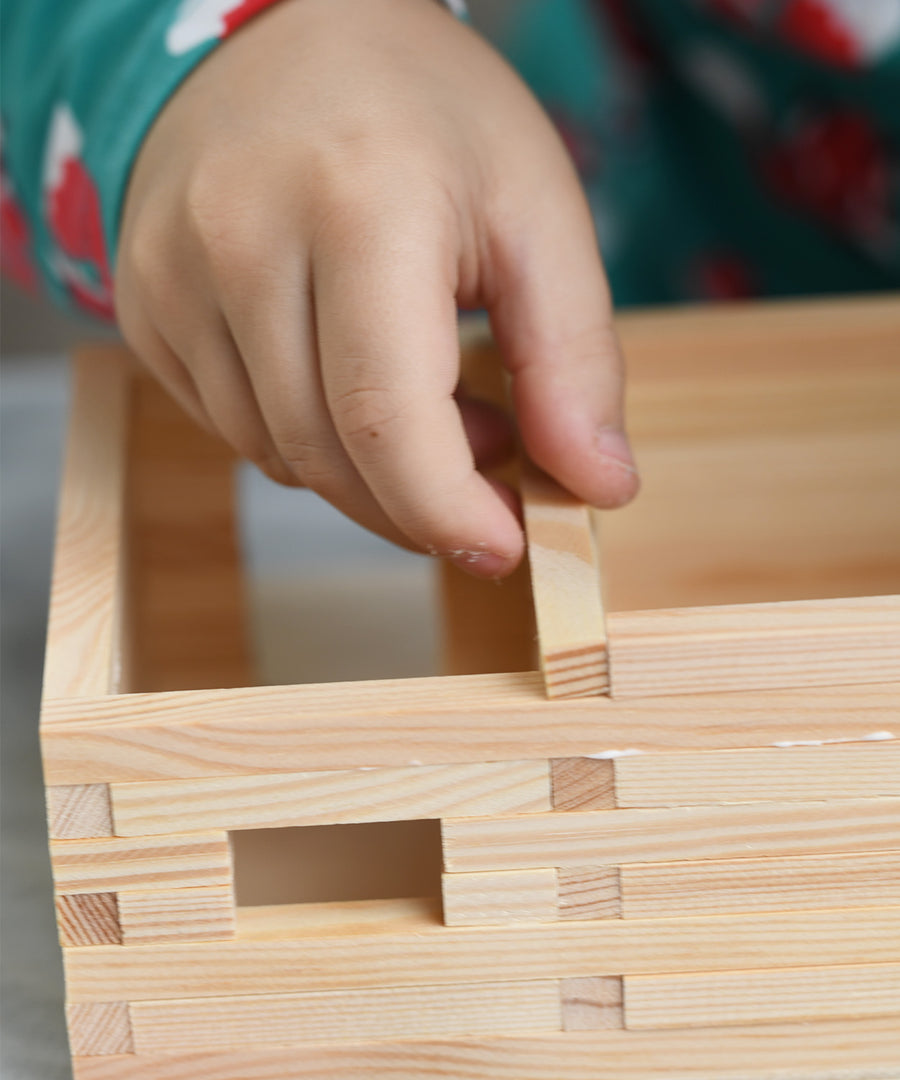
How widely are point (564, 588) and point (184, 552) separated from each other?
0.89 ft

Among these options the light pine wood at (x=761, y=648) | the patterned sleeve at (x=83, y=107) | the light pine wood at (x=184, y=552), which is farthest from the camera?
the light pine wood at (x=184, y=552)

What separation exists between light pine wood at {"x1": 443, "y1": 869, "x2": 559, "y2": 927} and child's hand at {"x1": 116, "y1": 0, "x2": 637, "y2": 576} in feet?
0.30

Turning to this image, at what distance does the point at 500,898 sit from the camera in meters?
0.33

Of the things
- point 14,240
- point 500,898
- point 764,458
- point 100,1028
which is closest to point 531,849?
point 500,898

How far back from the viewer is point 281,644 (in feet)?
2.00

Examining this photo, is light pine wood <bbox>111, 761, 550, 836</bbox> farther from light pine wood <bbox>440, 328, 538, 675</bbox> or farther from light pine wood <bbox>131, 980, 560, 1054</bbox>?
light pine wood <bbox>440, 328, 538, 675</bbox>

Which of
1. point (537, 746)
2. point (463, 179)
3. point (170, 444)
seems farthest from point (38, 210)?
point (537, 746)

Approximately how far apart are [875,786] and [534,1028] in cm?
11

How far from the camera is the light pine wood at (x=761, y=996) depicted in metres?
0.34

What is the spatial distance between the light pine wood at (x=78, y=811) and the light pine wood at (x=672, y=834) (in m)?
0.08

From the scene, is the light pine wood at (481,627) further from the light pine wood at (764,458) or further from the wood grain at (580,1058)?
the wood grain at (580,1058)

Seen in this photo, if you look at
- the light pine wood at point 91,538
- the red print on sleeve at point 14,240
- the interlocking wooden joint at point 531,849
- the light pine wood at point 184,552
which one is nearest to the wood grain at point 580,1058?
the interlocking wooden joint at point 531,849

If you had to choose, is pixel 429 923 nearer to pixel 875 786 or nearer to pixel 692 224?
pixel 875 786

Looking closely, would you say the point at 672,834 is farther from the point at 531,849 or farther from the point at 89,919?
the point at 89,919
